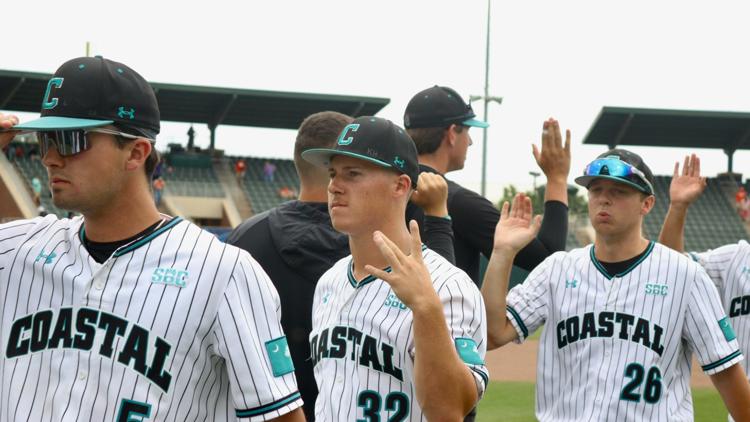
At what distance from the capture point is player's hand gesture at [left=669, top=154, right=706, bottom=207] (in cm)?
556

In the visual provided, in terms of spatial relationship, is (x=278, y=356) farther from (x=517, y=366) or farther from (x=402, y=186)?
(x=517, y=366)

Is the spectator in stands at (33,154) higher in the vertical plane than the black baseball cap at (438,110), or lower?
higher

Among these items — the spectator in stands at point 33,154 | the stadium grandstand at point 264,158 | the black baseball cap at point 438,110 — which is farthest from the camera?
the stadium grandstand at point 264,158

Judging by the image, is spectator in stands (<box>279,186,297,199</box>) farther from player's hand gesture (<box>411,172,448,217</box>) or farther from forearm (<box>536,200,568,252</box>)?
player's hand gesture (<box>411,172,448,217</box>)

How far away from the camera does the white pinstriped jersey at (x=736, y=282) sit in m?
5.64

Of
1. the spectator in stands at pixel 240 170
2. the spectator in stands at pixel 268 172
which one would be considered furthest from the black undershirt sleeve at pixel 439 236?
the spectator in stands at pixel 268 172

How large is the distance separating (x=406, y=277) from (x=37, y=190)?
30.3m

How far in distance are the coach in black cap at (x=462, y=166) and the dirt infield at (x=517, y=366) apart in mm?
9482

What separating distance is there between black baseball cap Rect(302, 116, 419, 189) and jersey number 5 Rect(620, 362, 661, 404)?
1528 mm

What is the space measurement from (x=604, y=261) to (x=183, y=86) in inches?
1292

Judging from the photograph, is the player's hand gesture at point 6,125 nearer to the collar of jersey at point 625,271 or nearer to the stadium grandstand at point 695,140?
the collar of jersey at point 625,271

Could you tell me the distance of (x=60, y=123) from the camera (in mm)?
2520

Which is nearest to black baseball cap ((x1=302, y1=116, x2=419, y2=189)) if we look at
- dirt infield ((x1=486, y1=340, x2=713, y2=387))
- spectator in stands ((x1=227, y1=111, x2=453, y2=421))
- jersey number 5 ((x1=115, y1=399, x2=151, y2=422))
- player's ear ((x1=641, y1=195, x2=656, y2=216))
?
spectator in stands ((x1=227, y1=111, x2=453, y2=421))

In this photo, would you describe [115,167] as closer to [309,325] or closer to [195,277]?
→ [195,277]
